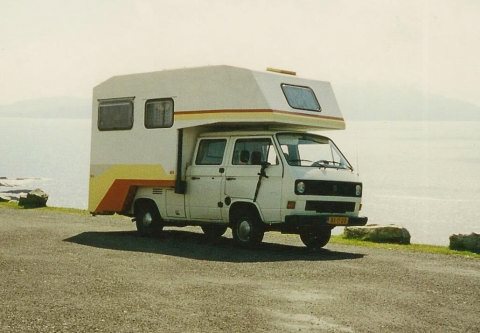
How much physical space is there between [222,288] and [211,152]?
602 centimetres

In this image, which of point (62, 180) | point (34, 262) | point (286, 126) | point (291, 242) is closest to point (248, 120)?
point (286, 126)

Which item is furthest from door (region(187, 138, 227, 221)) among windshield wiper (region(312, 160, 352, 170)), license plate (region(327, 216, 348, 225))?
license plate (region(327, 216, 348, 225))

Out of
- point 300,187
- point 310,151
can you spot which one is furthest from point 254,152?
point 300,187

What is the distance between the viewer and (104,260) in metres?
12.3

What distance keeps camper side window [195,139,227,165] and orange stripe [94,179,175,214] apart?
1461 millimetres

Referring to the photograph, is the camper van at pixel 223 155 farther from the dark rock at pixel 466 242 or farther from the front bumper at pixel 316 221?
the dark rock at pixel 466 242

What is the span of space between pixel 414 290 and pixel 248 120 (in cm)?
543

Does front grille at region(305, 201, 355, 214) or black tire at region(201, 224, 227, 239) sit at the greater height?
front grille at region(305, 201, 355, 214)

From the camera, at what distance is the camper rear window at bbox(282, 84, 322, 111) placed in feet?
48.4

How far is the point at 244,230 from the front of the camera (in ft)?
47.6

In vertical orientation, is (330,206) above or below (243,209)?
above

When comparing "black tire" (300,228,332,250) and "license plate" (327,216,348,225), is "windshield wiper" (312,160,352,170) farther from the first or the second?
"black tire" (300,228,332,250)

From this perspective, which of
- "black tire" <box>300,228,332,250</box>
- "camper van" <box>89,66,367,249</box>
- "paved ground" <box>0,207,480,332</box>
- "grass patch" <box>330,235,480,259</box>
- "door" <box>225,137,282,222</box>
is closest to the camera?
"paved ground" <box>0,207,480,332</box>

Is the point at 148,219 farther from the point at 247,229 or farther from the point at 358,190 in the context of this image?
the point at 358,190
